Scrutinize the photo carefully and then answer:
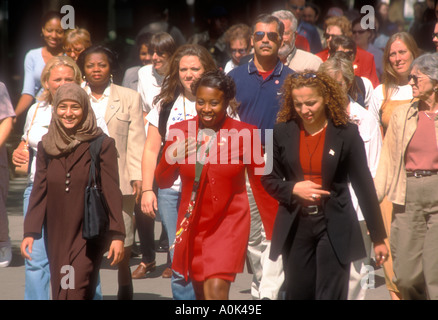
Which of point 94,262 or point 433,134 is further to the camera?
point 433,134

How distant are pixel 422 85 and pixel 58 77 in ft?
9.27

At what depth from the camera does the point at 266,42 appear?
8.84 m

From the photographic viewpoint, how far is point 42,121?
8.15 metres

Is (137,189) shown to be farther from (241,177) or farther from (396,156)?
(396,156)

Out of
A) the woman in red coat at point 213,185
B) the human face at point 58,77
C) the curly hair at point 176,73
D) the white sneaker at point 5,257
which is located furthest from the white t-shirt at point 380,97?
the white sneaker at point 5,257

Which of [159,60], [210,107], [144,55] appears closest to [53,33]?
[144,55]

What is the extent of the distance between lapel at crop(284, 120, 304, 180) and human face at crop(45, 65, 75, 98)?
2222 millimetres

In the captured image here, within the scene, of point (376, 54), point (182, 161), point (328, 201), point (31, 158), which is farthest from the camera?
point (376, 54)

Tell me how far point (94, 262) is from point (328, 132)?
180 cm

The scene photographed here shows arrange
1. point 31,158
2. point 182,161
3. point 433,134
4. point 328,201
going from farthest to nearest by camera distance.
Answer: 1. point 31,158
2. point 433,134
3. point 182,161
4. point 328,201
